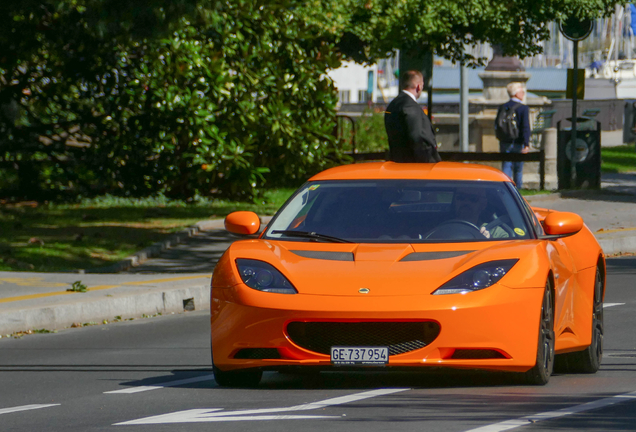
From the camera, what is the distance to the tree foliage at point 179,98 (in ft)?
59.7

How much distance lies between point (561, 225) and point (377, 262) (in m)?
1.24

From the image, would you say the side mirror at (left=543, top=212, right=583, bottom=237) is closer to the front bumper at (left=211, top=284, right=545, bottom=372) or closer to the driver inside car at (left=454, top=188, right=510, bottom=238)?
the driver inside car at (left=454, top=188, right=510, bottom=238)


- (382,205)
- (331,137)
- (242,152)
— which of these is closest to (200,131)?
(242,152)

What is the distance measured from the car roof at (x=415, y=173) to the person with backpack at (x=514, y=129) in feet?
45.6

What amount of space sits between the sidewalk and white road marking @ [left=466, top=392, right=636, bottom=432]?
577 cm

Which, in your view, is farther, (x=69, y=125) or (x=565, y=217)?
(x=69, y=125)

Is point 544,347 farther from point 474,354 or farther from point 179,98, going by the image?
point 179,98

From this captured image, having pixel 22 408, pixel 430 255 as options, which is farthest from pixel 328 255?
pixel 22 408

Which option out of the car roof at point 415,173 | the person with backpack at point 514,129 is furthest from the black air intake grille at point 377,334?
the person with backpack at point 514,129

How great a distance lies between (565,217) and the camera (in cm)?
703

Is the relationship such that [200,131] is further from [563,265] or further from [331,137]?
[563,265]

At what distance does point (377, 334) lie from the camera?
6242mm

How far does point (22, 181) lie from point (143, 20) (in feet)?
24.2

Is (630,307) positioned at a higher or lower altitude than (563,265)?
lower
